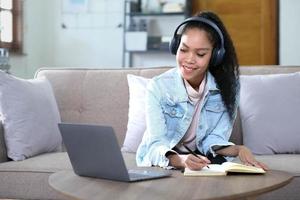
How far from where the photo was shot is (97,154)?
111 cm

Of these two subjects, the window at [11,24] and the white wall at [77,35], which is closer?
the window at [11,24]

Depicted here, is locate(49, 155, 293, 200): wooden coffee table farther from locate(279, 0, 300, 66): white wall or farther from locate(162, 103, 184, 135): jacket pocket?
locate(279, 0, 300, 66): white wall

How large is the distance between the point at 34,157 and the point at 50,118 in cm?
21

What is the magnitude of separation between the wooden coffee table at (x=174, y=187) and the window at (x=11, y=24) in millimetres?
3345

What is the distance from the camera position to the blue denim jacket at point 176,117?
58.1 inches

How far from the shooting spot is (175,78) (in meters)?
1.61

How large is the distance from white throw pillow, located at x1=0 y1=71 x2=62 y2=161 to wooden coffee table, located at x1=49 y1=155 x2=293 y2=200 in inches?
31.9

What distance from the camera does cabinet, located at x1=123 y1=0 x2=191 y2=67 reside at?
4.49m

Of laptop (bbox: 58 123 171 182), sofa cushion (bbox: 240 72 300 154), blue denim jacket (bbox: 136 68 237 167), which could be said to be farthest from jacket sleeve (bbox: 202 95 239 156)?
sofa cushion (bbox: 240 72 300 154)

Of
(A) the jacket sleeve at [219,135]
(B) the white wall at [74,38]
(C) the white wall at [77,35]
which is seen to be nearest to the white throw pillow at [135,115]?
(A) the jacket sleeve at [219,135]

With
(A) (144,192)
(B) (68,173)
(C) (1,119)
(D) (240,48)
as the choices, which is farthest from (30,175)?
(D) (240,48)

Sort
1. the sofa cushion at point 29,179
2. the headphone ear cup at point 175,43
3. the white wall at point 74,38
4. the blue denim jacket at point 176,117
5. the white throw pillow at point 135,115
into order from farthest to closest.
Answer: the white wall at point 74,38
the white throw pillow at point 135,115
the sofa cushion at point 29,179
the headphone ear cup at point 175,43
the blue denim jacket at point 176,117

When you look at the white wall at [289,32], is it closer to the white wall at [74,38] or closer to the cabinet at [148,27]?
the cabinet at [148,27]

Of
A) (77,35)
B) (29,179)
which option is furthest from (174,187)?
(77,35)
